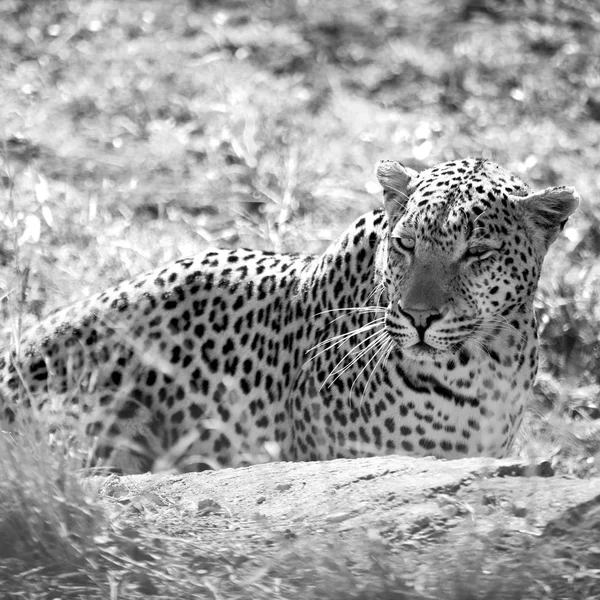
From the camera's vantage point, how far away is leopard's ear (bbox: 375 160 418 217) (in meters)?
6.42

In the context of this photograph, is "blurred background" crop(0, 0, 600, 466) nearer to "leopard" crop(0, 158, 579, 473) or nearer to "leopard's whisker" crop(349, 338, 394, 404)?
"leopard" crop(0, 158, 579, 473)

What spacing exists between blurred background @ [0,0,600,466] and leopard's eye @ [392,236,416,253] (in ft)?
6.25

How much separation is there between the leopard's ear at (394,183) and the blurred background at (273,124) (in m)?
1.89

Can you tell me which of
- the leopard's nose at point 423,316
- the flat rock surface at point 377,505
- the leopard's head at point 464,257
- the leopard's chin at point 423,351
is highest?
the leopard's head at point 464,257

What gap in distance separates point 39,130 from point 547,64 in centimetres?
545

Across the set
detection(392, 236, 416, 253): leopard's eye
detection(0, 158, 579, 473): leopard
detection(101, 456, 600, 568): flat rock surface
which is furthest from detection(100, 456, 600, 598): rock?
detection(392, 236, 416, 253): leopard's eye

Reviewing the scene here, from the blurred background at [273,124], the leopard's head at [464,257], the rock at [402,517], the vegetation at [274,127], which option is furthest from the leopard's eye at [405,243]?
the blurred background at [273,124]

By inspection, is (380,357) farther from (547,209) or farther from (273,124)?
(273,124)

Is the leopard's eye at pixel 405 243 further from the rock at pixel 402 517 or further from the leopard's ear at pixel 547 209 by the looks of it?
the rock at pixel 402 517

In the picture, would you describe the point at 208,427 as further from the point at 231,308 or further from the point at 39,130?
the point at 39,130

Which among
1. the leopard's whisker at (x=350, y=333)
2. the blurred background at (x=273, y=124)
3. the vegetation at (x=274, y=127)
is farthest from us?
the blurred background at (x=273, y=124)

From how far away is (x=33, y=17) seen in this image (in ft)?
45.4

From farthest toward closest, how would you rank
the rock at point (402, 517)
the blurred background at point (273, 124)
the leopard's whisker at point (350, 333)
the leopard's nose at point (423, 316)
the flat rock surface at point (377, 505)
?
the blurred background at point (273, 124) → the leopard's whisker at point (350, 333) → the leopard's nose at point (423, 316) → the flat rock surface at point (377, 505) → the rock at point (402, 517)

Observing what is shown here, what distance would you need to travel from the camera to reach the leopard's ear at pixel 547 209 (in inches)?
241
